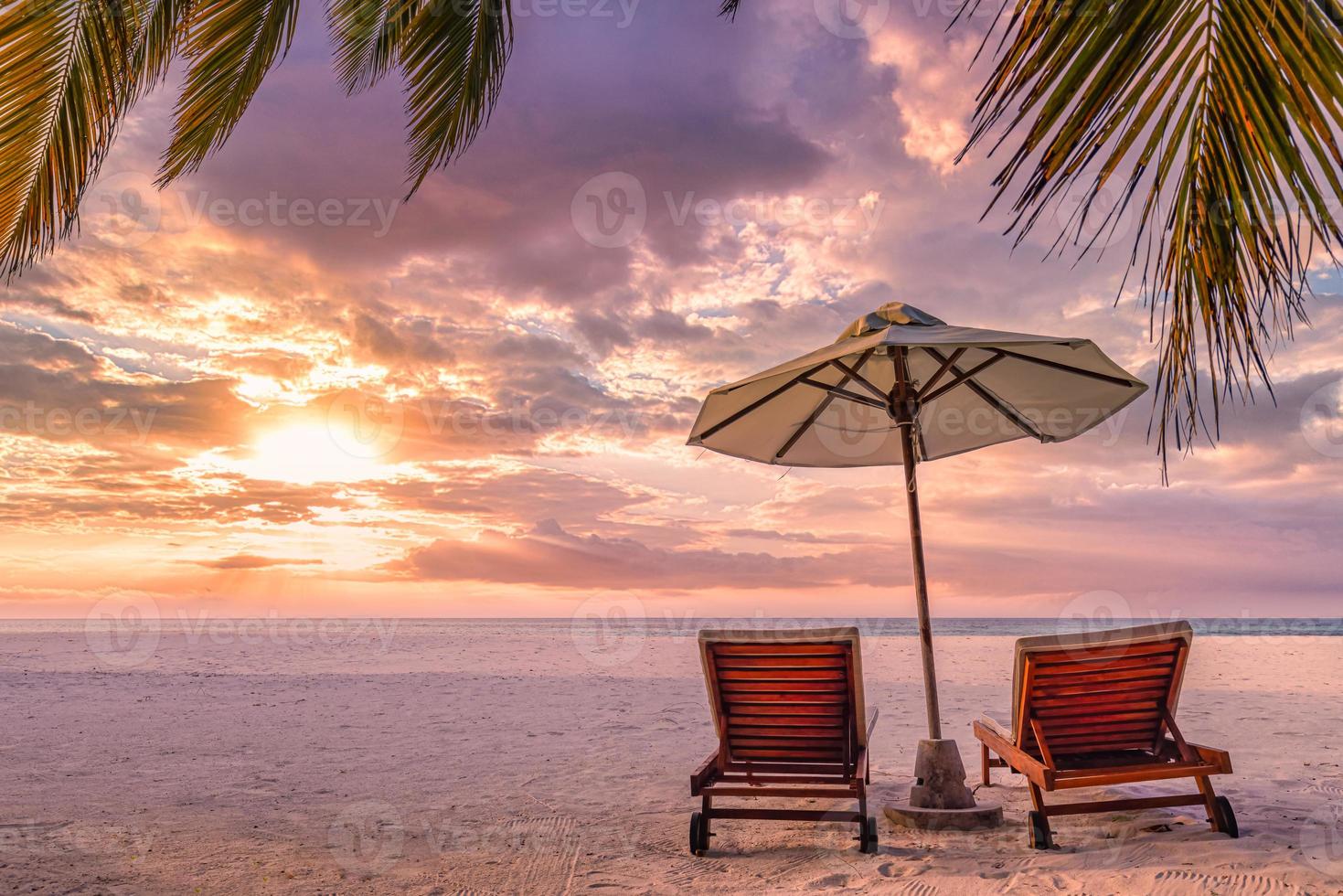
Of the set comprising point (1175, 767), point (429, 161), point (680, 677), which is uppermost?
point (429, 161)

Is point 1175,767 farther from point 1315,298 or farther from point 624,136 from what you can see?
point 624,136

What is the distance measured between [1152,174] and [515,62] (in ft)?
16.1

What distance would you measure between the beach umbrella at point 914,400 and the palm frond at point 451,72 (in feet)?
7.94

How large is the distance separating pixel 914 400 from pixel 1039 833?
2420 mm

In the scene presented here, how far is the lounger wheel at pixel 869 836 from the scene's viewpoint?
3766 mm

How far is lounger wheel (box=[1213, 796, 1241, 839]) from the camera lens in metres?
3.63

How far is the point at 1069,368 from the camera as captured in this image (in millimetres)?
4938

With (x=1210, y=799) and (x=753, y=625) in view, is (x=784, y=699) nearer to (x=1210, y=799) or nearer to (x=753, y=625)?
(x=1210, y=799)

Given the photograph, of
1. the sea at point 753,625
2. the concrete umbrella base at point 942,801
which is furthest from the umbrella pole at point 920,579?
the sea at point 753,625

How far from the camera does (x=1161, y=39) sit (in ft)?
5.68

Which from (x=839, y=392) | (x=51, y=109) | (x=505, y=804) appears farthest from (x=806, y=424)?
(x=51, y=109)

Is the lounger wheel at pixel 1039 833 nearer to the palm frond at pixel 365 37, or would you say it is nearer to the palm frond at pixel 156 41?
the palm frond at pixel 365 37

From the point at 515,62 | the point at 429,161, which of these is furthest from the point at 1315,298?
the point at 515,62

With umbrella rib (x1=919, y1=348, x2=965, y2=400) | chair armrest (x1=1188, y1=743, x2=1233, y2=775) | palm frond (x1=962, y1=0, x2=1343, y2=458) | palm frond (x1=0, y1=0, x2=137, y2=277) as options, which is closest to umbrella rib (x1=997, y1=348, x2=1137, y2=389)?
umbrella rib (x1=919, y1=348, x2=965, y2=400)
